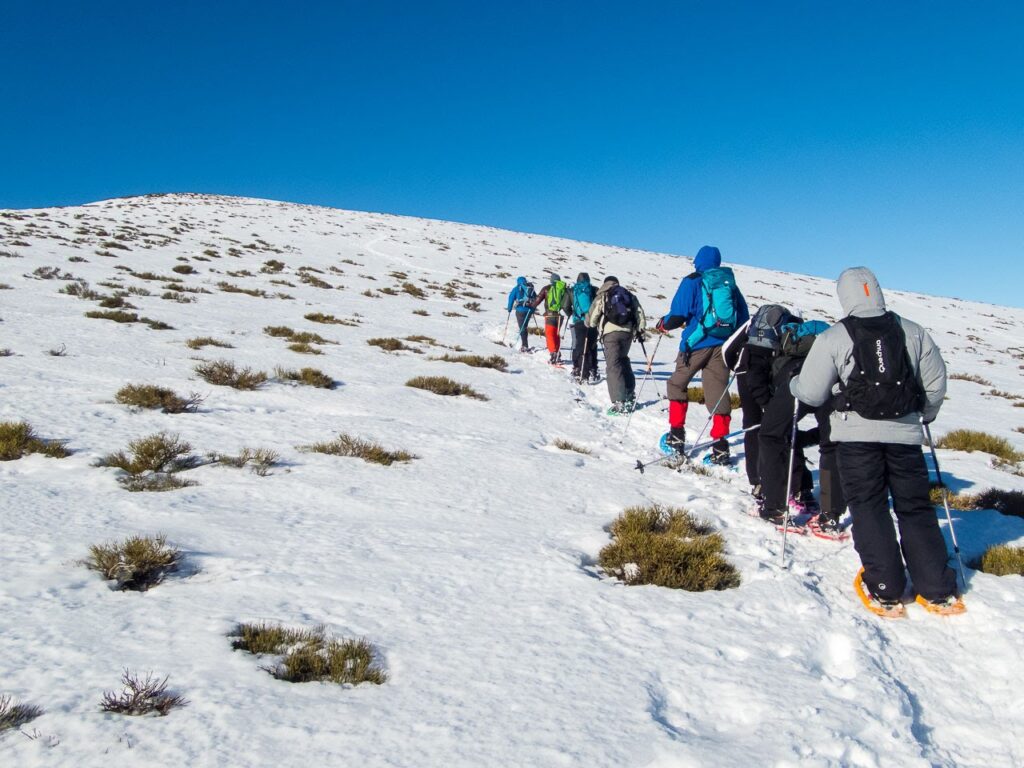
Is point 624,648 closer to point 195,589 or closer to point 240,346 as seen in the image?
point 195,589

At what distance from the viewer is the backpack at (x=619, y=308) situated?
1031 centimetres

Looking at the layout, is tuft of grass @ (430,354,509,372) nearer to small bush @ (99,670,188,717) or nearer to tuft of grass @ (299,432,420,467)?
tuft of grass @ (299,432,420,467)

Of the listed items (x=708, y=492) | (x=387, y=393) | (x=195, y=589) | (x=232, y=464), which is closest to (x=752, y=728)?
(x=195, y=589)

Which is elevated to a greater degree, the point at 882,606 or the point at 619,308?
the point at 619,308

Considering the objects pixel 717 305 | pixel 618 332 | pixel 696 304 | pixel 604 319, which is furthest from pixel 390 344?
pixel 717 305

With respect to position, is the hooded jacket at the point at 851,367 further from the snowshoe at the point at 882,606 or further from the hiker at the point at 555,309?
the hiker at the point at 555,309

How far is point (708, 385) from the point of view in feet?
25.2

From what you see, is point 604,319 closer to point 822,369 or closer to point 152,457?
point 822,369

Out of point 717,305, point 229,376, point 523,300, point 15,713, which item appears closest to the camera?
point 15,713

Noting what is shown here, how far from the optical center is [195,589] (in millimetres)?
3332

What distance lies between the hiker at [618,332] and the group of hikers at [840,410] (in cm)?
237

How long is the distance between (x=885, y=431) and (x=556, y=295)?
10.9 meters

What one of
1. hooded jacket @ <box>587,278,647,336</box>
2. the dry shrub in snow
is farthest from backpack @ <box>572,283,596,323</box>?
the dry shrub in snow

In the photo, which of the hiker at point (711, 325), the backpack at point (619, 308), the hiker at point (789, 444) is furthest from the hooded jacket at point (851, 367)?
the backpack at point (619, 308)
